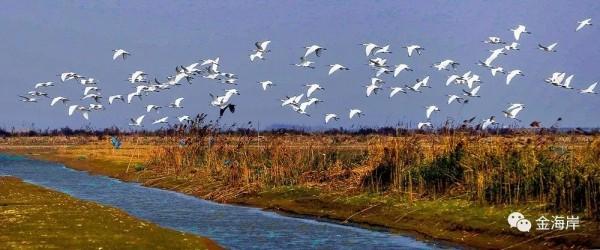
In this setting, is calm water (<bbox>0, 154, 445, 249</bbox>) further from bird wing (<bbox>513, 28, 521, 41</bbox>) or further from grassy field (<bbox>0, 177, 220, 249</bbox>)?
bird wing (<bbox>513, 28, 521, 41</bbox>)

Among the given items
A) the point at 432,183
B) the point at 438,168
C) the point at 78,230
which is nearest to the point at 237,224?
the point at 78,230

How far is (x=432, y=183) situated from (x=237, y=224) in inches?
234

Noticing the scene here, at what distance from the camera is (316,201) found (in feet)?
97.0

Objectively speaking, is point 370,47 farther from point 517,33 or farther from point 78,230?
point 78,230

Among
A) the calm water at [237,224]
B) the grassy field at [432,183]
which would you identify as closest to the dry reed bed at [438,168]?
the grassy field at [432,183]

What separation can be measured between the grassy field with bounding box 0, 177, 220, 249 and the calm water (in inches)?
58.0

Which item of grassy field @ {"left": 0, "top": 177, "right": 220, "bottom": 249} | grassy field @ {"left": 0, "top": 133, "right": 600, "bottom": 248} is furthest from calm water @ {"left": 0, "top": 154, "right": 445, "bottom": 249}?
grassy field @ {"left": 0, "top": 177, "right": 220, "bottom": 249}

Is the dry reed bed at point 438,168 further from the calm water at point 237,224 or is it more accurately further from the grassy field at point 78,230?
the grassy field at point 78,230

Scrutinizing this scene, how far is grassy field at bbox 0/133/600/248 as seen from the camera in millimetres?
20656

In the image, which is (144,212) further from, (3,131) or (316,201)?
(3,131)

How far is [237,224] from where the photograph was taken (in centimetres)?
2509

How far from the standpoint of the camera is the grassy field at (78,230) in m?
18.2

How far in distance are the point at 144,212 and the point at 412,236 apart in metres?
10.0

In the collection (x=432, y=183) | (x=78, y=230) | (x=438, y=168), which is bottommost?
(x=78, y=230)
